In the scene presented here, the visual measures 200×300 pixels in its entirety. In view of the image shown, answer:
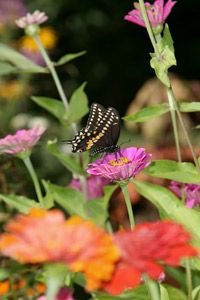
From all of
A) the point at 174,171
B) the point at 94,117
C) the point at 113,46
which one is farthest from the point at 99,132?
the point at 113,46

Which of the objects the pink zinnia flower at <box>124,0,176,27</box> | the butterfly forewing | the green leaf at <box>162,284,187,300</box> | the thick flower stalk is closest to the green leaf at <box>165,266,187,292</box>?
the green leaf at <box>162,284,187,300</box>

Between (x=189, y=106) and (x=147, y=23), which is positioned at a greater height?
(x=147, y=23)

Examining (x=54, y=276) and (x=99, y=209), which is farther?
(x=99, y=209)

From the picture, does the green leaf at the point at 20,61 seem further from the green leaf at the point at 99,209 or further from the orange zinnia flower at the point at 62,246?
the orange zinnia flower at the point at 62,246

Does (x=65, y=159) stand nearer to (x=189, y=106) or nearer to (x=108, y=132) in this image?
(x=108, y=132)

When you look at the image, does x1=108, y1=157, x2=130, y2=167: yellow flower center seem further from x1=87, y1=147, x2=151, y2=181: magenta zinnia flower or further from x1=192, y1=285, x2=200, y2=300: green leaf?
x1=192, y1=285, x2=200, y2=300: green leaf

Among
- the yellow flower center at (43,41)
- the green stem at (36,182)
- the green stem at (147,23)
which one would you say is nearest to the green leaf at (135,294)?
the green stem at (36,182)
